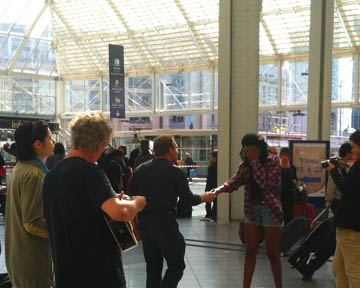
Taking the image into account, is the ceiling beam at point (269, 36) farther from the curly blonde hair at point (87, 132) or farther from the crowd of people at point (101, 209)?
the curly blonde hair at point (87, 132)

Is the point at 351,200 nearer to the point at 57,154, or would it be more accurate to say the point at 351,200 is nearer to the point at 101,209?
the point at 101,209

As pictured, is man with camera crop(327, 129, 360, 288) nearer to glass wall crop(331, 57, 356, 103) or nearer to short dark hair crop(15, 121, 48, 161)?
short dark hair crop(15, 121, 48, 161)

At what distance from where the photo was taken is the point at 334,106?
22.1 meters

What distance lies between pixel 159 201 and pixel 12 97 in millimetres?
23977

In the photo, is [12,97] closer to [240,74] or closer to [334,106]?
[334,106]

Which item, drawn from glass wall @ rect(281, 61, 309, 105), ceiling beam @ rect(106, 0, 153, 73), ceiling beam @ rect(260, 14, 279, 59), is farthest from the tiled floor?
ceiling beam @ rect(106, 0, 153, 73)

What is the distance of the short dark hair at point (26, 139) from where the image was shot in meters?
3.08

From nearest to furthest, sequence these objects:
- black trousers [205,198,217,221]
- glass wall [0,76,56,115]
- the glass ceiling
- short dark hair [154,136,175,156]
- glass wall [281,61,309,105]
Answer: short dark hair [154,136,175,156]
black trousers [205,198,217,221]
the glass ceiling
glass wall [281,61,309,105]
glass wall [0,76,56,115]

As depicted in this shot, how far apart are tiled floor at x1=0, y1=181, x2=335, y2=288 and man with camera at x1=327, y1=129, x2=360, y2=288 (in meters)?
1.46

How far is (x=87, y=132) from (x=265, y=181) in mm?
2682

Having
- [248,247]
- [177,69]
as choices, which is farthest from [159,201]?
[177,69]

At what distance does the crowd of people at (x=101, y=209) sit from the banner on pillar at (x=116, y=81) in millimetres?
12243

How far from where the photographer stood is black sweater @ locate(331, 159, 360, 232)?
13.0ft

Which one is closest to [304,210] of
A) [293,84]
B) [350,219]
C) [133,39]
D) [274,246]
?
[274,246]
